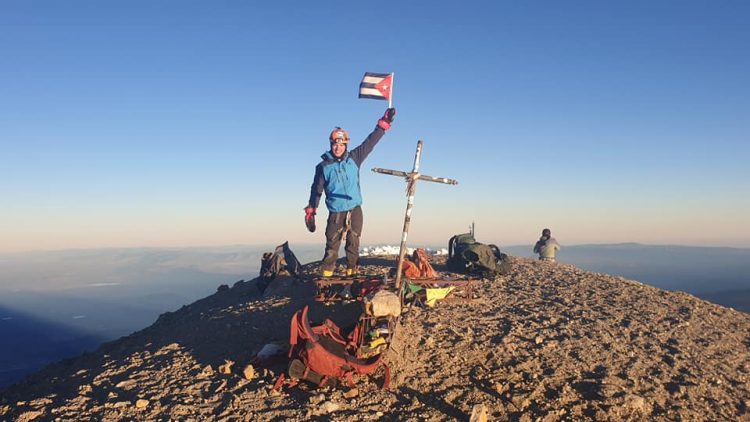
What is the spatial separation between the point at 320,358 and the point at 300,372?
0.32 meters

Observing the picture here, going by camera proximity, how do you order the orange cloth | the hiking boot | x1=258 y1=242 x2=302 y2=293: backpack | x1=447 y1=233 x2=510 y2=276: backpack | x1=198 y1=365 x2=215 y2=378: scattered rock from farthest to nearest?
1. x1=258 y1=242 x2=302 y2=293: backpack
2. x1=447 y1=233 x2=510 y2=276: backpack
3. the orange cloth
4. x1=198 y1=365 x2=215 y2=378: scattered rock
5. the hiking boot

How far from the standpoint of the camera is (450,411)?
219 inches

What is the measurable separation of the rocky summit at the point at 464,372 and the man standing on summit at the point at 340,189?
1932 mm

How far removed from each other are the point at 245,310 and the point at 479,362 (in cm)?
549

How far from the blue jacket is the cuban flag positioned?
0.92 m

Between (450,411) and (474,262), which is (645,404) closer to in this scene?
(450,411)

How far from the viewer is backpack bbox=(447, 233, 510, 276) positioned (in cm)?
1272

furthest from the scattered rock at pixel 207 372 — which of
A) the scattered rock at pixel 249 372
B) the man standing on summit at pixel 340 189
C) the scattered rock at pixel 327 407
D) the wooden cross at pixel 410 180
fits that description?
the man standing on summit at pixel 340 189

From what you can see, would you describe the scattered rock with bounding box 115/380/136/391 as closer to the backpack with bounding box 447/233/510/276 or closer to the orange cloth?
the orange cloth

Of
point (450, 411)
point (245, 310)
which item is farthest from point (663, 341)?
point (245, 310)

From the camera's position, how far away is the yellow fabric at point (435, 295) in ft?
30.7

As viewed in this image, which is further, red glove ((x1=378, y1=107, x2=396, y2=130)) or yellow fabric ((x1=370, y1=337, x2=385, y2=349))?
red glove ((x1=378, y1=107, x2=396, y2=130))

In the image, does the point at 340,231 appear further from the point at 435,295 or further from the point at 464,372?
the point at 464,372

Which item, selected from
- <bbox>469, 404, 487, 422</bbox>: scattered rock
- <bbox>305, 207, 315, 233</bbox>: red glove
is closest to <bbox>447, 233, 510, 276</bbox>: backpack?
<bbox>305, 207, 315, 233</bbox>: red glove
